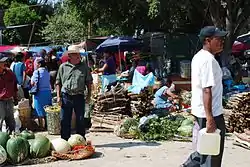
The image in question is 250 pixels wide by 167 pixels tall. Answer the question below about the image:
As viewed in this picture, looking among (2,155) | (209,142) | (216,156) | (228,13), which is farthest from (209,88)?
(228,13)

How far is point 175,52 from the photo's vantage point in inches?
870

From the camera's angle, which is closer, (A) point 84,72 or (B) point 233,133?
(A) point 84,72

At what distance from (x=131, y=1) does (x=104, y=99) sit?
1192cm

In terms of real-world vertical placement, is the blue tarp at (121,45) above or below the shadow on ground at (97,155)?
above

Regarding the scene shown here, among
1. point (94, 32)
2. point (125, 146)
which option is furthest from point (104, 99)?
point (94, 32)

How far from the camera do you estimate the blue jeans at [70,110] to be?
9062mm

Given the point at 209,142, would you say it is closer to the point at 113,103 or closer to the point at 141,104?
the point at 141,104

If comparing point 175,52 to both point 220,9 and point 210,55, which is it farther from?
point 210,55

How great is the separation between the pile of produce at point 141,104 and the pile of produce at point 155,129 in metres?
0.86

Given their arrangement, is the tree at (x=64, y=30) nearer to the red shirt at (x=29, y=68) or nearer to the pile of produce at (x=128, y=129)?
the red shirt at (x=29, y=68)

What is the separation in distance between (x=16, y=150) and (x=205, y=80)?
369cm

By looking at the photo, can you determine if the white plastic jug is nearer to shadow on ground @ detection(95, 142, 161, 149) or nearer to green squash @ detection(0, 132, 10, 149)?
green squash @ detection(0, 132, 10, 149)

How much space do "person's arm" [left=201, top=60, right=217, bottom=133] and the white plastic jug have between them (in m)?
0.06

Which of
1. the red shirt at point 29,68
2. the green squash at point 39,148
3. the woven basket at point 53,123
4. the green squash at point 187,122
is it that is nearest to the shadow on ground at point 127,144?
the green squash at point 187,122
